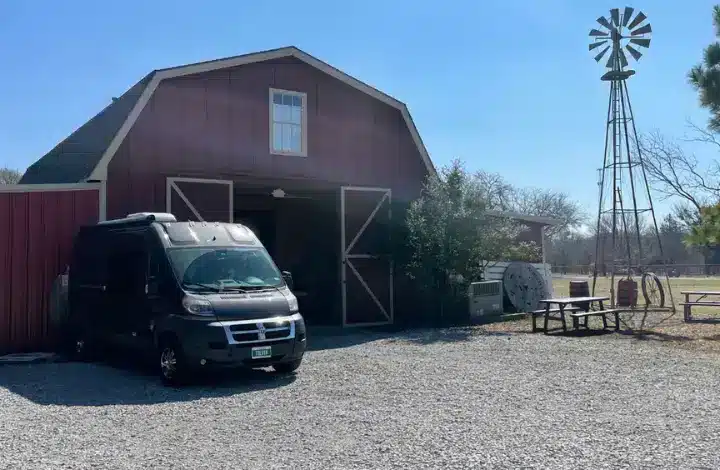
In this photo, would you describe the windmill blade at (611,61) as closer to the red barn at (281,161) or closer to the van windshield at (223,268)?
the red barn at (281,161)

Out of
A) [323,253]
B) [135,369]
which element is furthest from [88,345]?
[323,253]

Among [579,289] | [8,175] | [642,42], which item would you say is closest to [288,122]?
[579,289]

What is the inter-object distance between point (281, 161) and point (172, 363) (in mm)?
7518

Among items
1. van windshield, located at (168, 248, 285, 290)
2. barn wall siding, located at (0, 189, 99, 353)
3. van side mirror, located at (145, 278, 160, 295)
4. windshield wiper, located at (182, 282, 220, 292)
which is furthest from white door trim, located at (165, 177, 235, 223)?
windshield wiper, located at (182, 282, 220, 292)

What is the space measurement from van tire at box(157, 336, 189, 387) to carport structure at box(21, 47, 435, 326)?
4890mm

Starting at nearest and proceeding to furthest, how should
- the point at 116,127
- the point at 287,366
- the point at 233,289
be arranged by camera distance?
the point at 233,289 < the point at 287,366 < the point at 116,127

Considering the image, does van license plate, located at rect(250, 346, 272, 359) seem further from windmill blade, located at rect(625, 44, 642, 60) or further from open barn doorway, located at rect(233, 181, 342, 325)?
windmill blade, located at rect(625, 44, 642, 60)

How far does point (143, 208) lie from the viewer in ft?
46.3

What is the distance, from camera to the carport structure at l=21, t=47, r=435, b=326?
14.3 m

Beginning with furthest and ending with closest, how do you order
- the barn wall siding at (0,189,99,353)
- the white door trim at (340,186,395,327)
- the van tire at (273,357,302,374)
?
the white door trim at (340,186,395,327) < the barn wall siding at (0,189,99,353) < the van tire at (273,357,302,374)

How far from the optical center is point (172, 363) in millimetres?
9211

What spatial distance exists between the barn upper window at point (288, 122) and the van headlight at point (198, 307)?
712 centimetres

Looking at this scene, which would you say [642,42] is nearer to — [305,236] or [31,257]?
[305,236]

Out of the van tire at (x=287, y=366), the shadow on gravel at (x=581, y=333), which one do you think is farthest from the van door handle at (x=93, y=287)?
the shadow on gravel at (x=581, y=333)
